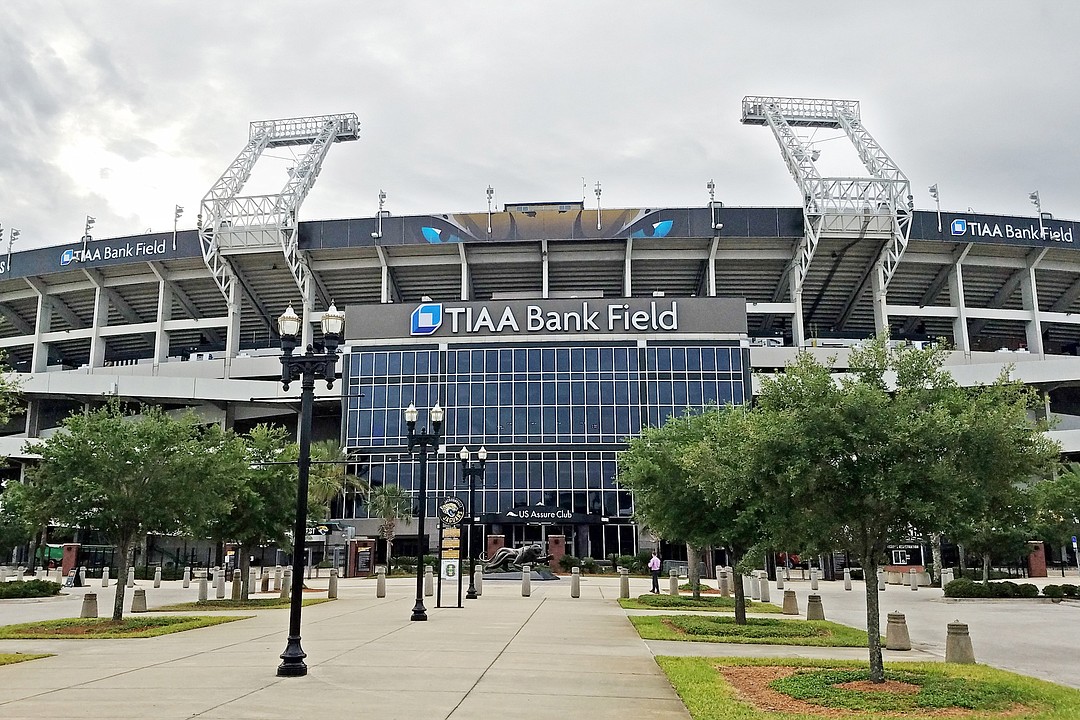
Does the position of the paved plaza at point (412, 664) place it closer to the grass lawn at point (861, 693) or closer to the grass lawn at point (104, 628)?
the grass lawn at point (861, 693)

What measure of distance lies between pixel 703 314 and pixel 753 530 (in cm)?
5146

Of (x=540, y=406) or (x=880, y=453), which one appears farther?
(x=540, y=406)

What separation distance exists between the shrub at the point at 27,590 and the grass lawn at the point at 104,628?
18546mm

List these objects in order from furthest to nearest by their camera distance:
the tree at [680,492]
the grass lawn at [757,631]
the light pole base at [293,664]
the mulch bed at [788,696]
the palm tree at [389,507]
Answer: the palm tree at [389,507] → the tree at [680,492] → the grass lawn at [757,631] → the light pole base at [293,664] → the mulch bed at [788,696]

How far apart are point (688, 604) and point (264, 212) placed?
57365 mm

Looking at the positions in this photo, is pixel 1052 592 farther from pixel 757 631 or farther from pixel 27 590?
pixel 27 590

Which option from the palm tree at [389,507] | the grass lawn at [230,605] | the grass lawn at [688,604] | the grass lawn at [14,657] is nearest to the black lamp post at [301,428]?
the grass lawn at [14,657]

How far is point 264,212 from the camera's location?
7769cm

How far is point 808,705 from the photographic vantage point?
1195cm

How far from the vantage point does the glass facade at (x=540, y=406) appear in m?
72.2

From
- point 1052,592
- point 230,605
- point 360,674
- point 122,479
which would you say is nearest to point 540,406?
point 1052,592

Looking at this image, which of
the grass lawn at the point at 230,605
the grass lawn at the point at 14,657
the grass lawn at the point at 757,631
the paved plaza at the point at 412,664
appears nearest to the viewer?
the paved plaza at the point at 412,664

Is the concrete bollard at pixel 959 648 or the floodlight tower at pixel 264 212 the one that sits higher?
the floodlight tower at pixel 264 212

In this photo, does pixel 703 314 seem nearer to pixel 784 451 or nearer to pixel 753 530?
pixel 753 530
